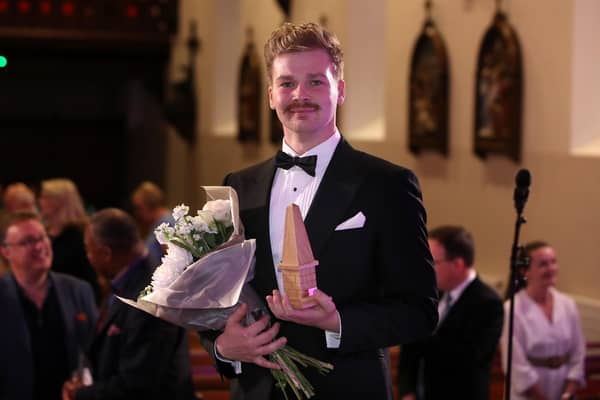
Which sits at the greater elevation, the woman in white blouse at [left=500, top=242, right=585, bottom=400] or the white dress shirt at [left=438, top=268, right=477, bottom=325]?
the white dress shirt at [left=438, top=268, right=477, bottom=325]

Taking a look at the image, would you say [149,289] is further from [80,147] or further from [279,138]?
[80,147]

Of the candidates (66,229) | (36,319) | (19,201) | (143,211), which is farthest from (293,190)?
(143,211)

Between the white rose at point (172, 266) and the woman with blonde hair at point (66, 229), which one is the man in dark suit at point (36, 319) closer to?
the woman with blonde hair at point (66, 229)

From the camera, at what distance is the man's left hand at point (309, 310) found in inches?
112

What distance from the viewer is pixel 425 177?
10.9 metres

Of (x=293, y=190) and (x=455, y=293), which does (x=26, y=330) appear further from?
(x=293, y=190)

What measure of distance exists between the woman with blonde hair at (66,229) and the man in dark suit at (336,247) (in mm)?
4904

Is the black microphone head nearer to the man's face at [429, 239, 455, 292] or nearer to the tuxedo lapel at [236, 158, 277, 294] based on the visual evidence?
the man's face at [429, 239, 455, 292]

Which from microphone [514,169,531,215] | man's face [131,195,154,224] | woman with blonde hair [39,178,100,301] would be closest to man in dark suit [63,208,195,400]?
microphone [514,169,531,215]

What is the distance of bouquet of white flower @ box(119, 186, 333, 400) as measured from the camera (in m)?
3.00

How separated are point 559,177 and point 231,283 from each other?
610cm

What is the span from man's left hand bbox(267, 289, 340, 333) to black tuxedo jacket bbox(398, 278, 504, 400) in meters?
3.08

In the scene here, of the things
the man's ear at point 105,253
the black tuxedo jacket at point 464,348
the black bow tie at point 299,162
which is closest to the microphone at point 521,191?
the black tuxedo jacket at point 464,348

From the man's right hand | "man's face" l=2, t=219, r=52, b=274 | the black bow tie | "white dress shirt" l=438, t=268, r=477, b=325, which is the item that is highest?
the black bow tie
